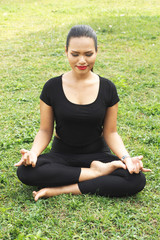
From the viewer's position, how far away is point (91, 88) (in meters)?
3.07

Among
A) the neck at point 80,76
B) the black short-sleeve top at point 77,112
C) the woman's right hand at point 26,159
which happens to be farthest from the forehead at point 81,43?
the woman's right hand at point 26,159

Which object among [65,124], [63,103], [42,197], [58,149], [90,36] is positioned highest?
[90,36]

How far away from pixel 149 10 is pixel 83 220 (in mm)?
12300

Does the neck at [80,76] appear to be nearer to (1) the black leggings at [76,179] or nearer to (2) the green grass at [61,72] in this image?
(1) the black leggings at [76,179]

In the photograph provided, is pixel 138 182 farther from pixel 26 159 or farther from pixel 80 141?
pixel 26 159

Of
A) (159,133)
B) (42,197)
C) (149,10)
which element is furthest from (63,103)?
(149,10)

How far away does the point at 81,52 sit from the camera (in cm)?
279

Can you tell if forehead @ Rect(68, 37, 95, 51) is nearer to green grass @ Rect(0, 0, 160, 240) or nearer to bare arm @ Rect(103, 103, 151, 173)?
bare arm @ Rect(103, 103, 151, 173)

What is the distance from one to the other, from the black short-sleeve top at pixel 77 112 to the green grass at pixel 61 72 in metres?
0.58

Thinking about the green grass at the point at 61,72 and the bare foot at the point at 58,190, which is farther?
the bare foot at the point at 58,190

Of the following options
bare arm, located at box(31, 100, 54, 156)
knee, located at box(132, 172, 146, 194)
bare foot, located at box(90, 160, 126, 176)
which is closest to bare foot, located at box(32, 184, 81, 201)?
bare foot, located at box(90, 160, 126, 176)

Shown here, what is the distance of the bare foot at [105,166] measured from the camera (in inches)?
115

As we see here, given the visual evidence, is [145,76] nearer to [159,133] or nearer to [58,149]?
[159,133]

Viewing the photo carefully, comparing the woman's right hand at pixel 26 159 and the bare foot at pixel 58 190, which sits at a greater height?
the woman's right hand at pixel 26 159
